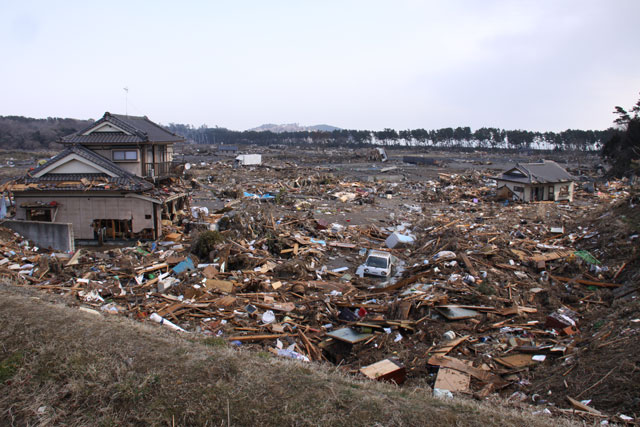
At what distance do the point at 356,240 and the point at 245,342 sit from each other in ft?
34.1

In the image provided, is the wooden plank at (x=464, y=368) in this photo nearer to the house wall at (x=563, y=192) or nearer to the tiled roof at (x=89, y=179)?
the tiled roof at (x=89, y=179)

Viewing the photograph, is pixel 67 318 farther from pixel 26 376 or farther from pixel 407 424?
pixel 407 424

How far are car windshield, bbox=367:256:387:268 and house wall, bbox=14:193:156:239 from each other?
886 centimetres

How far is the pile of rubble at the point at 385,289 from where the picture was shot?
7.83m

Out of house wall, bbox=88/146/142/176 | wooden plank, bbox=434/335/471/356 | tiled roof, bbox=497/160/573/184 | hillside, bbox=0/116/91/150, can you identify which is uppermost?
hillside, bbox=0/116/91/150

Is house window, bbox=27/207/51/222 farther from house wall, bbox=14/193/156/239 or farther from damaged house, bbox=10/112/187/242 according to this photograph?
house wall, bbox=14/193/156/239

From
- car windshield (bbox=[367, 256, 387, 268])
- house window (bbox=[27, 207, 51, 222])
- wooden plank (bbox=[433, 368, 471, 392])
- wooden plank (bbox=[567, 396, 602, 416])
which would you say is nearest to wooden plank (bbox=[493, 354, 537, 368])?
wooden plank (bbox=[433, 368, 471, 392])

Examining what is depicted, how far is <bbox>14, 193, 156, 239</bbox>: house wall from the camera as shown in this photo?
16578 mm

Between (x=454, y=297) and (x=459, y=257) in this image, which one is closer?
(x=454, y=297)

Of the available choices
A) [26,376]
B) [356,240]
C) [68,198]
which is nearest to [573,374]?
[26,376]

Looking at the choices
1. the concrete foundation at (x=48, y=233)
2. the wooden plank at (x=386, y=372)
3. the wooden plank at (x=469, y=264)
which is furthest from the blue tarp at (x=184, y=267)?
the wooden plank at (x=469, y=264)

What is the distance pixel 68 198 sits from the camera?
1656 cm

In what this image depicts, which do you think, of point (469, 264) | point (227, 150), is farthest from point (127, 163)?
point (227, 150)

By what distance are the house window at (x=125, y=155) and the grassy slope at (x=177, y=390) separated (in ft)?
40.8
